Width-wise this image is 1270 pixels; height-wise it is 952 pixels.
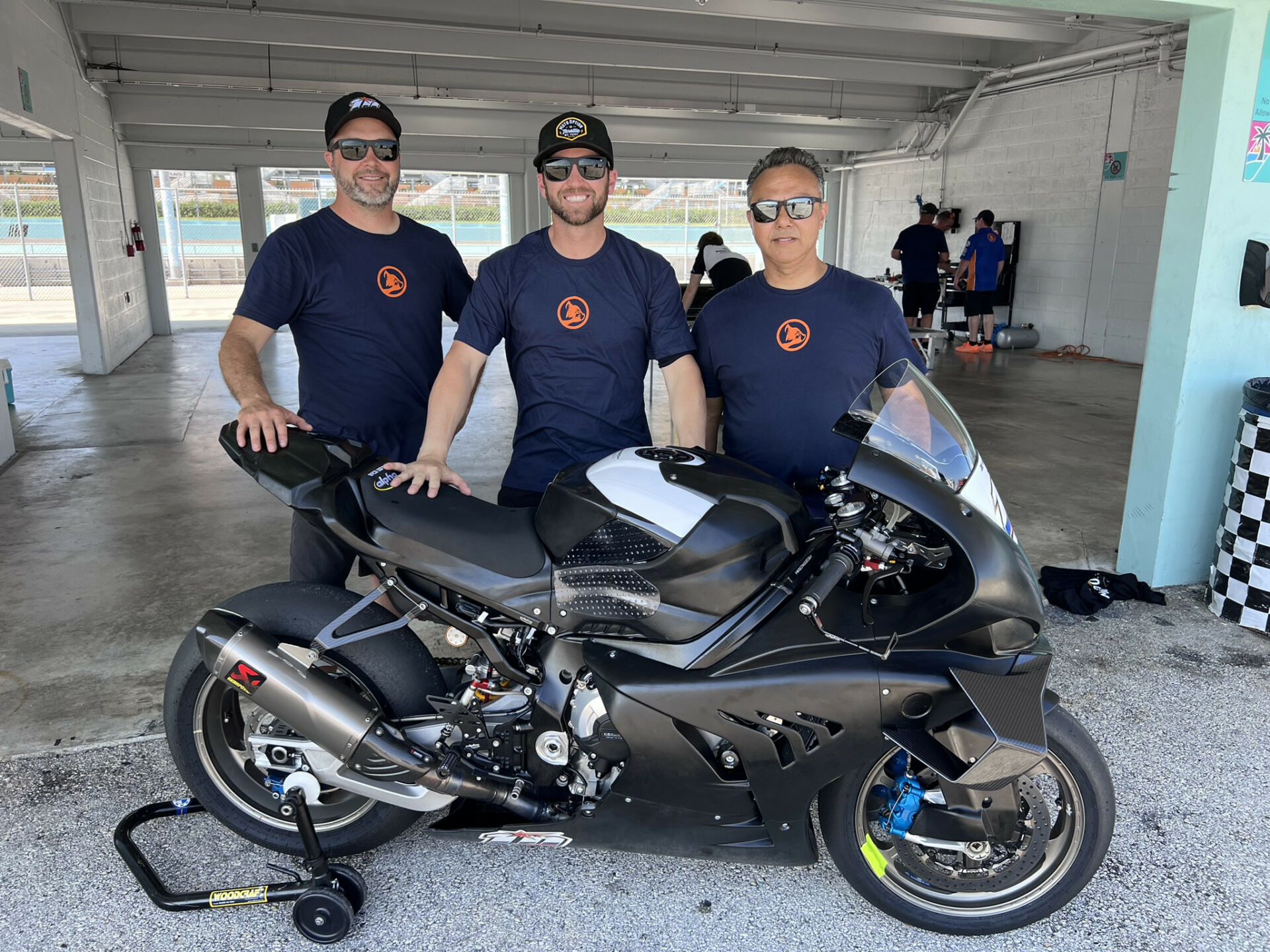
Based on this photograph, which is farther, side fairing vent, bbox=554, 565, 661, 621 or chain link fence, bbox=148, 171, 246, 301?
chain link fence, bbox=148, 171, 246, 301

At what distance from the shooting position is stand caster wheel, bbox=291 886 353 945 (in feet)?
5.66

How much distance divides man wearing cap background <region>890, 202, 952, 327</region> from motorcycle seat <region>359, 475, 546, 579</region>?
9402 millimetres

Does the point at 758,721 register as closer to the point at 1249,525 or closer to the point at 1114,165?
the point at 1249,525

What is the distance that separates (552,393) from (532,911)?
1.17 metres

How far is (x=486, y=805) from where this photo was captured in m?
1.83

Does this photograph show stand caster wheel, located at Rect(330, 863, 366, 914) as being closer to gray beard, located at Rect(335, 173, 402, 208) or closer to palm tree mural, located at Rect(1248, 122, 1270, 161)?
gray beard, located at Rect(335, 173, 402, 208)

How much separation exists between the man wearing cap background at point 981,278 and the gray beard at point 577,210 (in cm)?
992

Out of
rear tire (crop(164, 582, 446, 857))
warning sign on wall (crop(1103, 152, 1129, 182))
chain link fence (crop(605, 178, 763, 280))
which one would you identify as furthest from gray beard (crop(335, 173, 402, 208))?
chain link fence (crop(605, 178, 763, 280))

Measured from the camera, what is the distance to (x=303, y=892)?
175 centimetres

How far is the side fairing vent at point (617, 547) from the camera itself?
63.7 inches

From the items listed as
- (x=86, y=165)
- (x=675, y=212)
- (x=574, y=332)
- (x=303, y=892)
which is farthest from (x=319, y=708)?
(x=675, y=212)

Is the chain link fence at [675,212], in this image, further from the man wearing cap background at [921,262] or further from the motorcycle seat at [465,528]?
the motorcycle seat at [465,528]

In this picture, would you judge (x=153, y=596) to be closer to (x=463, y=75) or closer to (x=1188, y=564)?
(x=1188, y=564)

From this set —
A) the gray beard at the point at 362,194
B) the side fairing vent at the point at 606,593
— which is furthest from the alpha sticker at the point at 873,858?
the gray beard at the point at 362,194
